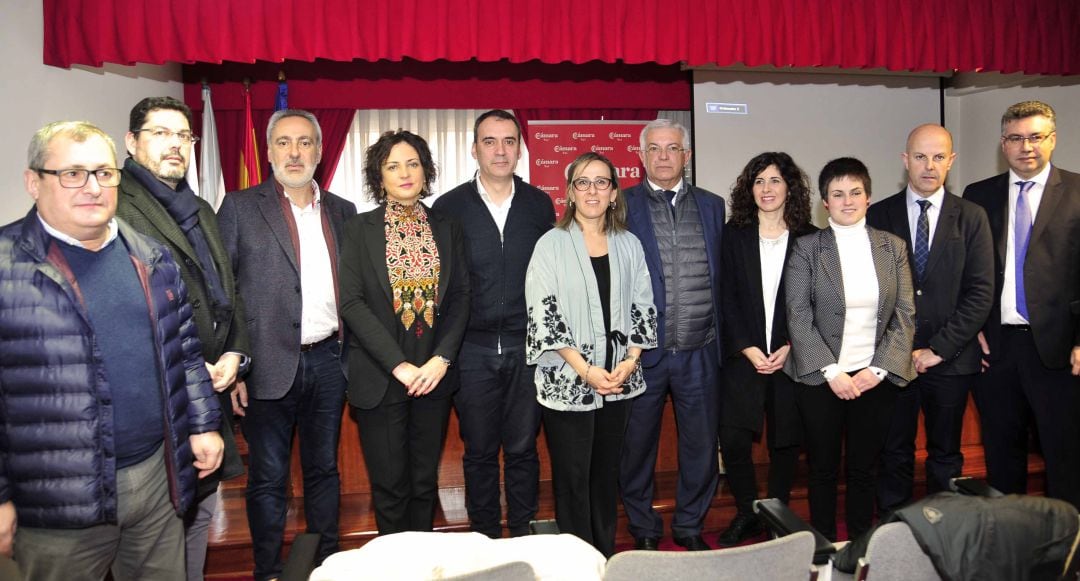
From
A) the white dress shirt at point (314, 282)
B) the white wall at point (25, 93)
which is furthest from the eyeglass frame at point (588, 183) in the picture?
the white wall at point (25, 93)

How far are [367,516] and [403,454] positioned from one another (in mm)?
762

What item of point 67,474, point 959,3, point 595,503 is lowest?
point 595,503

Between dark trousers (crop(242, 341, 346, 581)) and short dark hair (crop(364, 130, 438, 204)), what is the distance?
24.0 inches

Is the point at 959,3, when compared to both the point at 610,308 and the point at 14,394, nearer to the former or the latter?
the point at 610,308

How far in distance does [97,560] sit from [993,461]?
3.38 meters

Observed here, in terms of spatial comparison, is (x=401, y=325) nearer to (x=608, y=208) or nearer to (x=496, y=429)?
(x=496, y=429)

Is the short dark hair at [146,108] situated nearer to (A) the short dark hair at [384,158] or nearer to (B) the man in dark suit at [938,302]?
(A) the short dark hair at [384,158]

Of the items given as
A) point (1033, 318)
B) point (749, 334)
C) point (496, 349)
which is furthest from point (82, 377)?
point (1033, 318)

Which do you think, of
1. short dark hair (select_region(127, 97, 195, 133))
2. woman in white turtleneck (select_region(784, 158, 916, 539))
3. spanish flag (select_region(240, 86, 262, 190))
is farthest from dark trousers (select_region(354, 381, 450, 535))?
spanish flag (select_region(240, 86, 262, 190))

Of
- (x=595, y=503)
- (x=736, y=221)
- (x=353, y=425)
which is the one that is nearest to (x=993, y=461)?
(x=736, y=221)

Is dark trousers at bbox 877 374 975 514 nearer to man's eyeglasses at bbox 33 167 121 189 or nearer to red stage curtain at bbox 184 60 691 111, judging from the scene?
man's eyeglasses at bbox 33 167 121 189

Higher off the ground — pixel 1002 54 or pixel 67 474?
pixel 1002 54

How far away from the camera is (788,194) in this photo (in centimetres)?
304

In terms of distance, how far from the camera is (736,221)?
3.08 m
